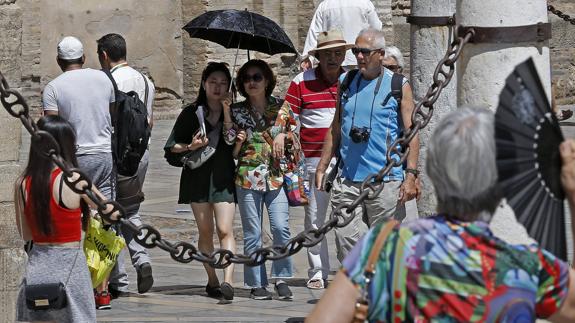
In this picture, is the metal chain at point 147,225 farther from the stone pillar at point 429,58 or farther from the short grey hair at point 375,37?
the stone pillar at point 429,58

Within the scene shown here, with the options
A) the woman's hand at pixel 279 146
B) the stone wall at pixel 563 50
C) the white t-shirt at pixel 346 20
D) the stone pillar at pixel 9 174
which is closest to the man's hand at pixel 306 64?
the white t-shirt at pixel 346 20

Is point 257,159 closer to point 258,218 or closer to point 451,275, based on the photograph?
point 258,218

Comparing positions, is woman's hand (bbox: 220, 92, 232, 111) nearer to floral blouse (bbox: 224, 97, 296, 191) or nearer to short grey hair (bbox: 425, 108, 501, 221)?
floral blouse (bbox: 224, 97, 296, 191)

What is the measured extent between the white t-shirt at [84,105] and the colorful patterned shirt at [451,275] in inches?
229

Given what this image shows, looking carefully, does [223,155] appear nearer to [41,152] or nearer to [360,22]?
[360,22]

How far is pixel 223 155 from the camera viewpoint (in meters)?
9.94

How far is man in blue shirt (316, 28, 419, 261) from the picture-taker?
8.88m

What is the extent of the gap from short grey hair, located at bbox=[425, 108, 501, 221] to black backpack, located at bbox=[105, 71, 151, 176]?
604cm

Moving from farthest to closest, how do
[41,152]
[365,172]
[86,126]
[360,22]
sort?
[360,22]
[86,126]
[365,172]
[41,152]

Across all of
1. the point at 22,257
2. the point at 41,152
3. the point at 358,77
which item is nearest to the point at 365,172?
the point at 358,77

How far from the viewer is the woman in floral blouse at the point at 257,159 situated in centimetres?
976

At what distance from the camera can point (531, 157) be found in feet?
14.5

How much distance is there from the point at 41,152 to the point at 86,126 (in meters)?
3.24

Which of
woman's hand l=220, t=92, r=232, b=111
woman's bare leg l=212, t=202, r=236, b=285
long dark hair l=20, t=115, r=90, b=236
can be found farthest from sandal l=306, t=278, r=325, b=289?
long dark hair l=20, t=115, r=90, b=236
